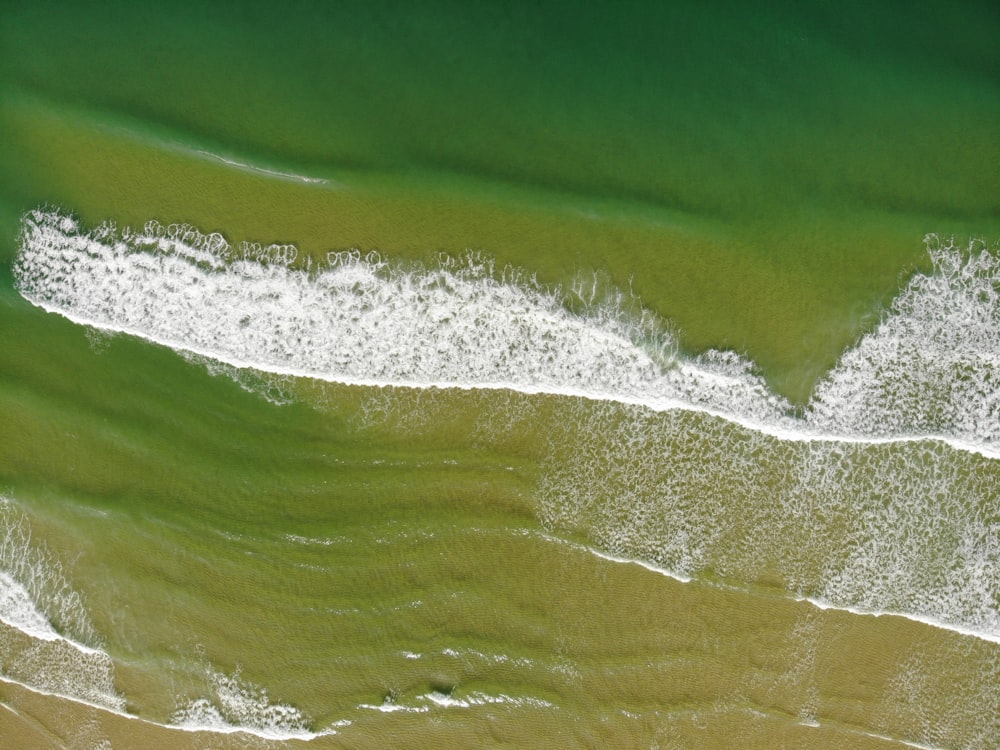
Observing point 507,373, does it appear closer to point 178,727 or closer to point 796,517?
point 796,517

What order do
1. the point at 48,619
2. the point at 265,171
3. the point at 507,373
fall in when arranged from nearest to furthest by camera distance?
1. the point at 507,373
2. the point at 265,171
3. the point at 48,619

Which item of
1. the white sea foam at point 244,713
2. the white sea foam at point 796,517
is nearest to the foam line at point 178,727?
the white sea foam at point 244,713

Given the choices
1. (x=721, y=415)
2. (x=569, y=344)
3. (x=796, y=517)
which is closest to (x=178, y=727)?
(x=569, y=344)

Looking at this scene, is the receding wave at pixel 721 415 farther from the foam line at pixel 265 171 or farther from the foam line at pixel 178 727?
the foam line at pixel 178 727

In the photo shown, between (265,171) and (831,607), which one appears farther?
(265,171)

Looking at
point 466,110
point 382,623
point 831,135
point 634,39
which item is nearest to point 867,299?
point 831,135

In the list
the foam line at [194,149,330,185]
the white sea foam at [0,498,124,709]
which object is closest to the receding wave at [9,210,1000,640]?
the foam line at [194,149,330,185]
